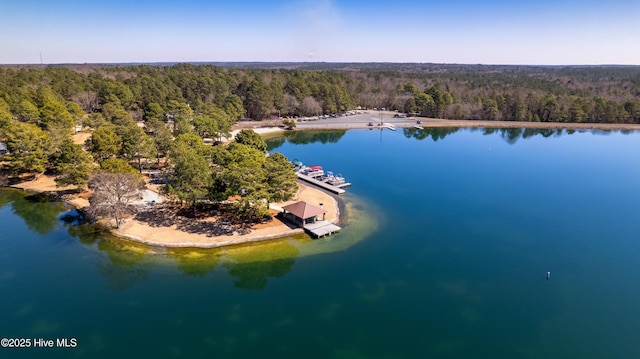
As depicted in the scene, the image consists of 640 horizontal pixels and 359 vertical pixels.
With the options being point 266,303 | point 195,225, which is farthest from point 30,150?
point 266,303

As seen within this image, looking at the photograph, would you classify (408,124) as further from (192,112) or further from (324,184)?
(324,184)

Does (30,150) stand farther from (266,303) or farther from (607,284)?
(607,284)

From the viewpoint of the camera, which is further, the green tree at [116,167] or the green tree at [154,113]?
the green tree at [154,113]

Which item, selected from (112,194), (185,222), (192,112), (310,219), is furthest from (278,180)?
(192,112)

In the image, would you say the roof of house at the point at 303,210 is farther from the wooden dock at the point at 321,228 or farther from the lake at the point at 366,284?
the lake at the point at 366,284

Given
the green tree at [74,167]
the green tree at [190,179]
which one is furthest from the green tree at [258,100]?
the green tree at [190,179]

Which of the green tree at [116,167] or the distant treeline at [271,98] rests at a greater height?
the distant treeline at [271,98]

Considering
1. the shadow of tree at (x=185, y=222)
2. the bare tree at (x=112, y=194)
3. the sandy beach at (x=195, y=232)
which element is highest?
the bare tree at (x=112, y=194)
